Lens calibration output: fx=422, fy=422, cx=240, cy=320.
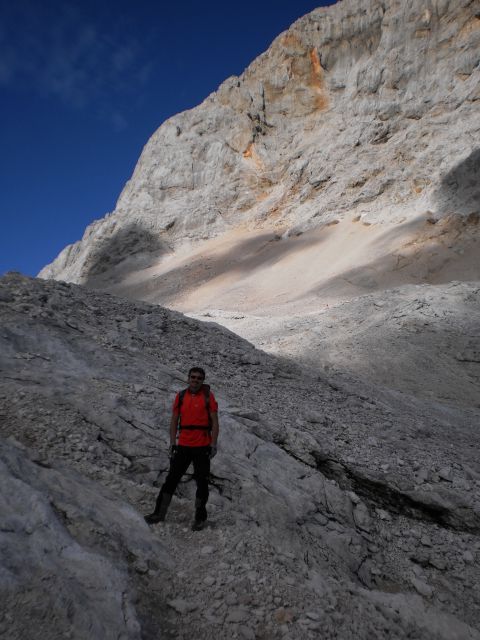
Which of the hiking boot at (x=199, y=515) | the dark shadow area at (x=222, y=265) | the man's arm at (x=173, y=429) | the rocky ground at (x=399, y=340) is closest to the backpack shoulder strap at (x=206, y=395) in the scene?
the man's arm at (x=173, y=429)

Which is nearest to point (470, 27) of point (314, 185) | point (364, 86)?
point (364, 86)

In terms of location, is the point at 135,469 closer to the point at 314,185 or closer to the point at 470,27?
the point at 314,185

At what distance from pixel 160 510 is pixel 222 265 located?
29701 mm

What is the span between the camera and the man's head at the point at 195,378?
4148 mm

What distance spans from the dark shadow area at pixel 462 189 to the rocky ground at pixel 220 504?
1775 cm

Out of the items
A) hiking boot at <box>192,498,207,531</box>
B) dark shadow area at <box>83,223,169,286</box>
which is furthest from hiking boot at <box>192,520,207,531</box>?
dark shadow area at <box>83,223,169,286</box>

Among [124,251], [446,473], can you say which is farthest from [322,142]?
[446,473]

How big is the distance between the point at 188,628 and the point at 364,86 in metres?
41.8

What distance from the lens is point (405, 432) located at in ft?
24.2

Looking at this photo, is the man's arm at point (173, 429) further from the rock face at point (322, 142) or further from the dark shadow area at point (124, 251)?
the dark shadow area at point (124, 251)

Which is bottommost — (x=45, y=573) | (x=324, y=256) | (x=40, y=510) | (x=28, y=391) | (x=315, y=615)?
(x=315, y=615)

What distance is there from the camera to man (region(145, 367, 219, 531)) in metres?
4.03

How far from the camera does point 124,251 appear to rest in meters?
42.4

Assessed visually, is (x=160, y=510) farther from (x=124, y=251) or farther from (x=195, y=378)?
(x=124, y=251)
